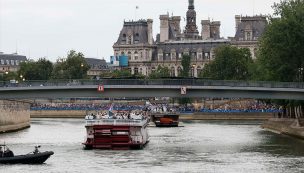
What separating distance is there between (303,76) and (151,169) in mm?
42073

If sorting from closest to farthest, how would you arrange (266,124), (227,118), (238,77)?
(266,124) < (227,118) < (238,77)

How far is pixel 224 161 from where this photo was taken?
75.1 meters

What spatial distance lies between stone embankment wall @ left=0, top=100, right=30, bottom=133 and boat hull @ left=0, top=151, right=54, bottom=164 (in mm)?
40369

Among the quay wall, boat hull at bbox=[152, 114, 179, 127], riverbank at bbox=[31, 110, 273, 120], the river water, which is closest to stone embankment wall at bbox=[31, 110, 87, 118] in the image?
riverbank at bbox=[31, 110, 273, 120]

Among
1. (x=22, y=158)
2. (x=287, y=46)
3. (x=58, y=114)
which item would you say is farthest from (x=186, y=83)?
(x=58, y=114)

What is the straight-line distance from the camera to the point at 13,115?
12269 centimetres

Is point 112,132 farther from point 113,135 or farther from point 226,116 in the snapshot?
point 226,116

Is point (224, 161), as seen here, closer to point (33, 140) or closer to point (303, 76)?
point (33, 140)

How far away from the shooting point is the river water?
2753 inches

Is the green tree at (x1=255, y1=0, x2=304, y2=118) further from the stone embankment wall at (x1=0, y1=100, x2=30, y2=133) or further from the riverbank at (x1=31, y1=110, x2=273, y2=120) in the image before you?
the riverbank at (x1=31, y1=110, x2=273, y2=120)

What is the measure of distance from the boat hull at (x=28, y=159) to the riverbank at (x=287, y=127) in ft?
104

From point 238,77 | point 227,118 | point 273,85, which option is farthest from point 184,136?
point 238,77

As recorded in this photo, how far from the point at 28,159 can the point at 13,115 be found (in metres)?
50.7

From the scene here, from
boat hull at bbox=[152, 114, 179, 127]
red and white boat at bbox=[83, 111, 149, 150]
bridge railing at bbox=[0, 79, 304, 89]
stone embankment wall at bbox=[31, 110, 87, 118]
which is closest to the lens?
red and white boat at bbox=[83, 111, 149, 150]
